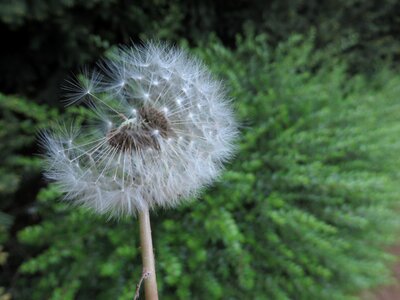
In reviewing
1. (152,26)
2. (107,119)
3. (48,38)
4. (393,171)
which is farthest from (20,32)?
(393,171)

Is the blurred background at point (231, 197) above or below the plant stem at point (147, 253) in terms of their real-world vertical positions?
above

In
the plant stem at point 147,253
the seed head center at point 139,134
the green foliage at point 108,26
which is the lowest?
the plant stem at point 147,253

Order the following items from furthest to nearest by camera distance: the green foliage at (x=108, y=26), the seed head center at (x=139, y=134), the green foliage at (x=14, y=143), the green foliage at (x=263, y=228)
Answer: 1. the green foliage at (x=108, y=26)
2. the green foliage at (x=14, y=143)
3. the green foliage at (x=263, y=228)
4. the seed head center at (x=139, y=134)

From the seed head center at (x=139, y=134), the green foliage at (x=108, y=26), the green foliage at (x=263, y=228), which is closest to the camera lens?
the seed head center at (x=139, y=134)

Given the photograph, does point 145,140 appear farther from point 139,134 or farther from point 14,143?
point 14,143

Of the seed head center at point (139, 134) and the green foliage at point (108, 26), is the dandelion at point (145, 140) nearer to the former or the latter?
the seed head center at point (139, 134)

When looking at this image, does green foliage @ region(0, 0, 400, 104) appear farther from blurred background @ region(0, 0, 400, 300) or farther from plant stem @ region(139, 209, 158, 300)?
plant stem @ region(139, 209, 158, 300)

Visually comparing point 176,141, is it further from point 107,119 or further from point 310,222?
point 310,222

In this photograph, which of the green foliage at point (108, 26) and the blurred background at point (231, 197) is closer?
the blurred background at point (231, 197)

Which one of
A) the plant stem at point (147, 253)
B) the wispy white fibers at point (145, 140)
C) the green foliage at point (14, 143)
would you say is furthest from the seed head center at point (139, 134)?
the green foliage at point (14, 143)
